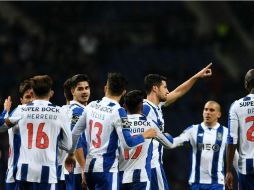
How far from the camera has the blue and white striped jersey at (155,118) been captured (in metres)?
9.91

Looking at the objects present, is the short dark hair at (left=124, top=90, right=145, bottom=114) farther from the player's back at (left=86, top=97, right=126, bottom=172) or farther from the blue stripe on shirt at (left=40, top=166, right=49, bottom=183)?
the blue stripe on shirt at (left=40, top=166, right=49, bottom=183)

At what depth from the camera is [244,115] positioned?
896cm

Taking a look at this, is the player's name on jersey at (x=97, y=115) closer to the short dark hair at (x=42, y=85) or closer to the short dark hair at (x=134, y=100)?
the short dark hair at (x=134, y=100)

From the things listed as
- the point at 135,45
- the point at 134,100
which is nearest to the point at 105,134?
the point at 134,100

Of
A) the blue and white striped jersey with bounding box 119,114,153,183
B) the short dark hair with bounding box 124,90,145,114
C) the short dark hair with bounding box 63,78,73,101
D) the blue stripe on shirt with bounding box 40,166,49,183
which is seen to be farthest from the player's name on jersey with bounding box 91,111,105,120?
the short dark hair with bounding box 63,78,73,101

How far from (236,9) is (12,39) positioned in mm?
7240

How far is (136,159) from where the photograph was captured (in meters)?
9.27

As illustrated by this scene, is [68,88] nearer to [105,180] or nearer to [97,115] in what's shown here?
[97,115]

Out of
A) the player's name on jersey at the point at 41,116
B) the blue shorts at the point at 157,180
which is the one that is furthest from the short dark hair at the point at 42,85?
the blue shorts at the point at 157,180

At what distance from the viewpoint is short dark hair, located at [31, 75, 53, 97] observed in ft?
27.6

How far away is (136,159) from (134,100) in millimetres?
773

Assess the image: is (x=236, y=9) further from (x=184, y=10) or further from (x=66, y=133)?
(x=66, y=133)

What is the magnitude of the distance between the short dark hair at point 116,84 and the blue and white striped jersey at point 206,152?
9.90ft

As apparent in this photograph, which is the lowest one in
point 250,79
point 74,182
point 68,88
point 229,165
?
point 74,182
